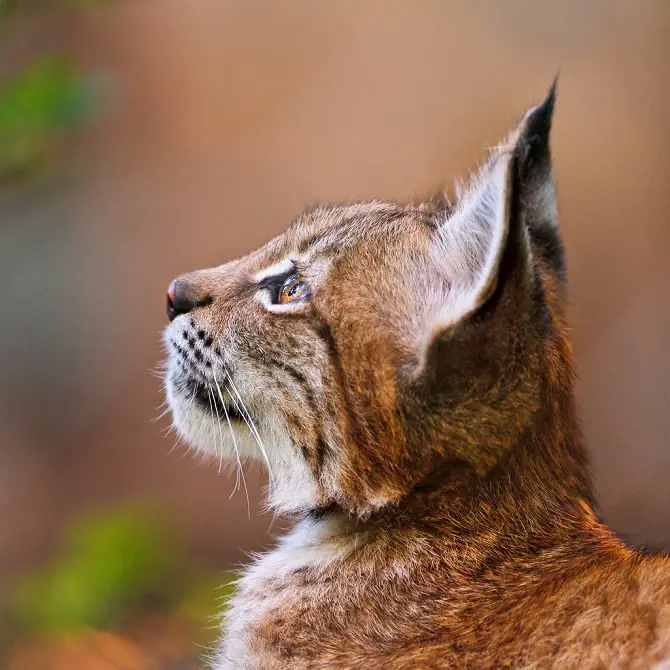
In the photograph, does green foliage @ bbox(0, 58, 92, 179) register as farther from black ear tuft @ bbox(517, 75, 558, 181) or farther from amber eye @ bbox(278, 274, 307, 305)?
black ear tuft @ bbox(517, 75, 558, 181)

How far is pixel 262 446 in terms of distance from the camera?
4.86 feet

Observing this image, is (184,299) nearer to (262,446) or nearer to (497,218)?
(262,446)

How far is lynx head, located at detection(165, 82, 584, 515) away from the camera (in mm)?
1212

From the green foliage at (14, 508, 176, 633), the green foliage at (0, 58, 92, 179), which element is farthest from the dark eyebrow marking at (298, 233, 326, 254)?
the green foliage at (14, 508, 176, 633)

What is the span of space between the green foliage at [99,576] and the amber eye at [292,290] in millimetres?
1584

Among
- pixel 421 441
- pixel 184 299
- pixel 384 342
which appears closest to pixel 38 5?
pixel 184 299

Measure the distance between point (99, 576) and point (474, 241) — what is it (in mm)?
2006

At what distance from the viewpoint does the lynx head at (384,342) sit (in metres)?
1.21

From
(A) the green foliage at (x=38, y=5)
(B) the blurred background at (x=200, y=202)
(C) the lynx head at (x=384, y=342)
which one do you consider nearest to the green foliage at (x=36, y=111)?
(B) the blurred background at (x=200, y=202)

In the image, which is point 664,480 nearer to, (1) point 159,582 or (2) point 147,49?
(1) point 159,582

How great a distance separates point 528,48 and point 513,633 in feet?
5.69

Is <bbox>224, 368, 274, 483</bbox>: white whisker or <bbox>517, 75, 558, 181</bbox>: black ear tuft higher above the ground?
<bbox>517, 75, 558, 181</bbox>: black ear tuft

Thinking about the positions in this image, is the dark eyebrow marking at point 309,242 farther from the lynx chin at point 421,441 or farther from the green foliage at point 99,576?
the green foliage at point 99,576

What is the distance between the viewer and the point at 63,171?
3.01 metres
